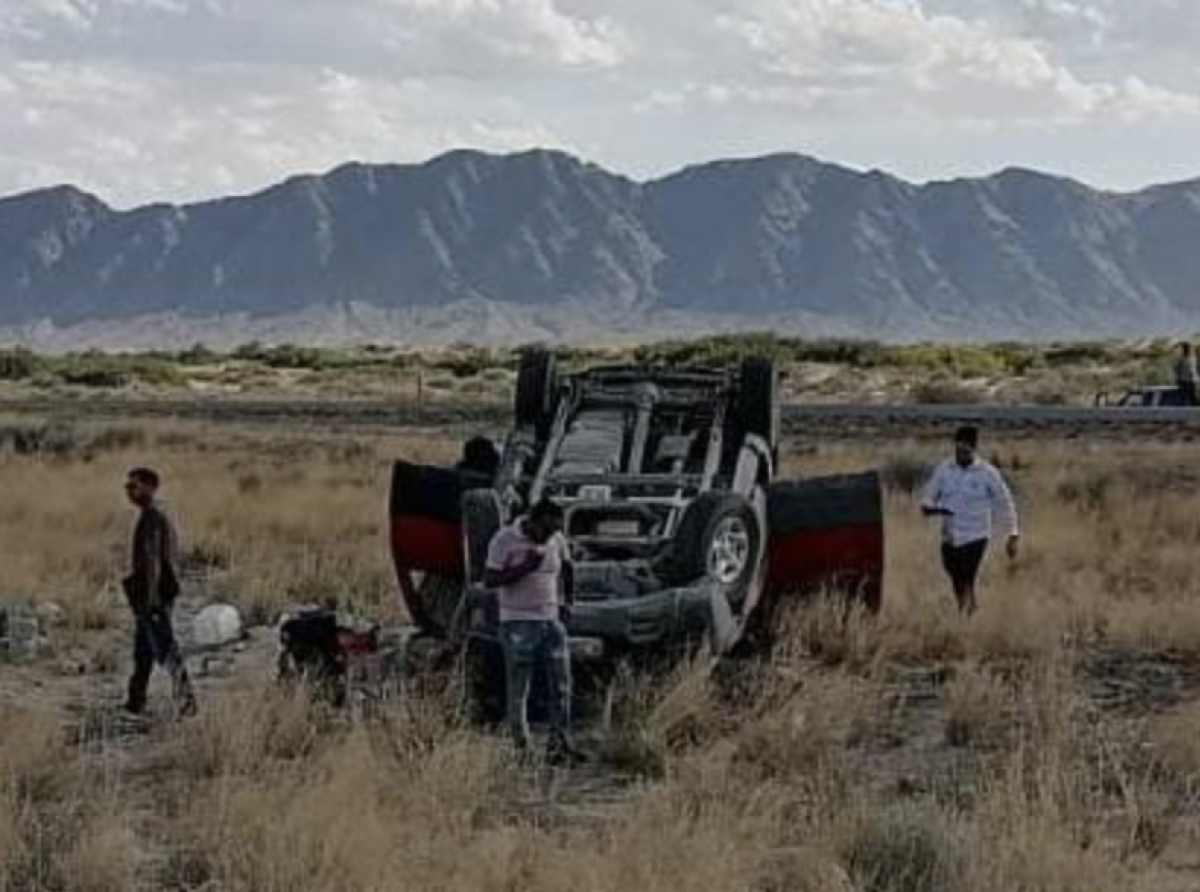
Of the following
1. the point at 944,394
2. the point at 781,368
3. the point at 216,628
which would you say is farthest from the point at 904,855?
the point at 944,394

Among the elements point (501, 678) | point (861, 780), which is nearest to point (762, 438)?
point (501, 678)

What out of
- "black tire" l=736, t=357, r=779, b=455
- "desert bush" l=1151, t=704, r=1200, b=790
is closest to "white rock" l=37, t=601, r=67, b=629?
"black tire" l=736, t=357, r=779, b=455

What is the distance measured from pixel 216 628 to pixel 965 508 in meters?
5.79

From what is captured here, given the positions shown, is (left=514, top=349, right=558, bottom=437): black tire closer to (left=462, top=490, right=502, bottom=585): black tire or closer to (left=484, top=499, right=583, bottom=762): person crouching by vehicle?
(left=462, top=490, right=502, bottom=585): black tire

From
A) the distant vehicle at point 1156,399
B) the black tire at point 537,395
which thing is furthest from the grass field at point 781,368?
the black tire at point 537,395

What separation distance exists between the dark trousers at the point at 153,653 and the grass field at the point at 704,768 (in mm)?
336

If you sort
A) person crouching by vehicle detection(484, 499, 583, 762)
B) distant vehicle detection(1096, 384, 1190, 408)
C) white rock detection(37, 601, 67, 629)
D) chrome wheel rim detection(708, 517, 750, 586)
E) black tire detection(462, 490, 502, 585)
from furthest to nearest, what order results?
1. distant vehicle detection(1096, 384, 1190, 408)
2. white rock detection(37, 601, 67, 629)
3. black tire detection(462, 490, 502, 585)
4. chrome wheel rim detection(708, 517, 750, 586)
5. person crouching by vehicle detection(484, 499, 583, 762)

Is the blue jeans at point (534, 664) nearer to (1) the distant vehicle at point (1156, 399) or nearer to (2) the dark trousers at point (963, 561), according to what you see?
(2) the dark trousers at point (963, 561)

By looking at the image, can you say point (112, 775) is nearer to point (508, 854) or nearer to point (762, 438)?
point (508, 854)

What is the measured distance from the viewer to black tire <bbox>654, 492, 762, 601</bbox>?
1412 centimetres

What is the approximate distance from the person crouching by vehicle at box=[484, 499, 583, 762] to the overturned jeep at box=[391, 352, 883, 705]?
32.2 inches

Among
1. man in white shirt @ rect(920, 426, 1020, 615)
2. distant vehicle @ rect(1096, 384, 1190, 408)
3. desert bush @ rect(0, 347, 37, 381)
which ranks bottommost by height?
desert bush @ rect(0, 347, 37, 381)

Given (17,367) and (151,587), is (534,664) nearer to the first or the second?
(151,587)

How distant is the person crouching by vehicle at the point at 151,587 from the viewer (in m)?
14.3
